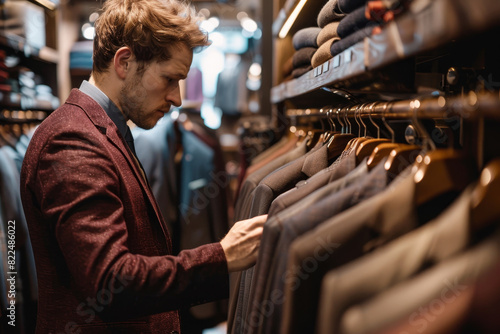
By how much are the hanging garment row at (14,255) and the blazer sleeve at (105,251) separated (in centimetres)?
97

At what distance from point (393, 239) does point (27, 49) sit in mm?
2248

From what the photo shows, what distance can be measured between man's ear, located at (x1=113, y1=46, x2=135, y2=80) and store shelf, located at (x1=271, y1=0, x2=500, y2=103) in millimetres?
567

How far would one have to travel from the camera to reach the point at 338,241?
2.23 ft

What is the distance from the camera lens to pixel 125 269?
854mm

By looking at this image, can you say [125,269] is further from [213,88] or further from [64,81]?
[213,88]

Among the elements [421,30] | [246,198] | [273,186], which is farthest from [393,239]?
[246,198]

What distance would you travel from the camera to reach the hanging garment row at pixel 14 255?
173 centimetres

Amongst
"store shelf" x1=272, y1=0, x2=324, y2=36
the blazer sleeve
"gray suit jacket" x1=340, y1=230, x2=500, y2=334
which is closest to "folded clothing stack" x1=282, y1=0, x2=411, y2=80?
"store shelf" x1=272, y1=0, x2=324, y2=36

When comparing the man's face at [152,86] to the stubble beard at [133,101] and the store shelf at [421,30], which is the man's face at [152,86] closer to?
the stubble beard at [133,101]

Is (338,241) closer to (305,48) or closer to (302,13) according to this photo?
(305,48)

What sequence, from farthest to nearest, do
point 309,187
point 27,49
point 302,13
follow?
point 27,49
point 302,13
point 309,187

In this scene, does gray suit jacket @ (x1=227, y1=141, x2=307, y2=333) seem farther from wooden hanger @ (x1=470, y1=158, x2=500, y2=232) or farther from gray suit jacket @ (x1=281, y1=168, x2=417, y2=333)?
wooden hanger @ (x1=470, y1=158, x2=500, y2=232)

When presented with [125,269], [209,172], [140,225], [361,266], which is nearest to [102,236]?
[125,269]

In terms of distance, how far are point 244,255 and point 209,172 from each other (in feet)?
5.46
